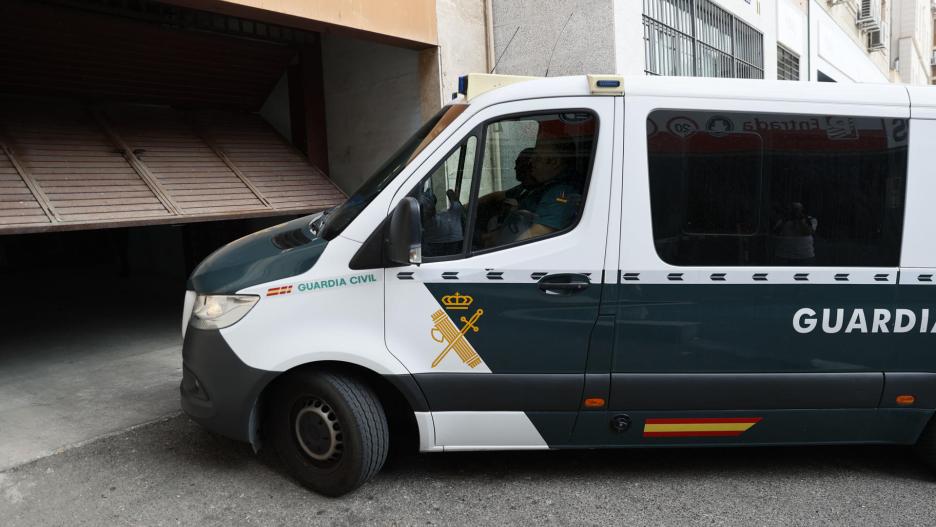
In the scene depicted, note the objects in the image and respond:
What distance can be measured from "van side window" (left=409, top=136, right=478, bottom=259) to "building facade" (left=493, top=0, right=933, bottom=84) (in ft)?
17.7

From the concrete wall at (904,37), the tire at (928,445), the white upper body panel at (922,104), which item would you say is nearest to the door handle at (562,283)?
the white upper body panel at (922,104)

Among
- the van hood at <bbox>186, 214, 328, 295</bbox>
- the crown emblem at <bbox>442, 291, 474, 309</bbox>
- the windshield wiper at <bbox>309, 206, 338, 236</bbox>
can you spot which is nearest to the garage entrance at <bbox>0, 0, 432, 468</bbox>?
the van hood at <bbox>186, 214, 328, 295</bbox>

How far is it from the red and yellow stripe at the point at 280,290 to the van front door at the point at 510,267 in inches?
19.7

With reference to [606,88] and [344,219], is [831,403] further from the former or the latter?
[344,219]

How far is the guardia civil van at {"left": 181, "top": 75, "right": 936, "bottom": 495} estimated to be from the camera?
3.41 metres

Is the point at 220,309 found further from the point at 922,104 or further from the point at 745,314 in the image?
the point at 922,104

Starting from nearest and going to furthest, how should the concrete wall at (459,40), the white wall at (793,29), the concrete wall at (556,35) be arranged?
1. the concrete wall at (459,40)
2. the concrete wall at (556,35)
3. the white wall at (793,29)

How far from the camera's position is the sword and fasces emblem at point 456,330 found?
11.2 ft

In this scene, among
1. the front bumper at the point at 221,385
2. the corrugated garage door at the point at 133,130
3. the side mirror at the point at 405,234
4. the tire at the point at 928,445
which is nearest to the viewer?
the side mirror at the point at 405,234

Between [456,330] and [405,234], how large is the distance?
57cm

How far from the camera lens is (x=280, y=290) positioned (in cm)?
342

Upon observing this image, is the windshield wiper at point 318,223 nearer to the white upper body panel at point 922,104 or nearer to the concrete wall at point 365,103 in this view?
the white upper body panel at point 922,104

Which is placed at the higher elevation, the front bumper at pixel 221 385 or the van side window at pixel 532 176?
the van side window at pixel 532 176

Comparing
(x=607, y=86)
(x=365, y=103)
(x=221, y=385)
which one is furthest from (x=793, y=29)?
(x=221, y=385)
